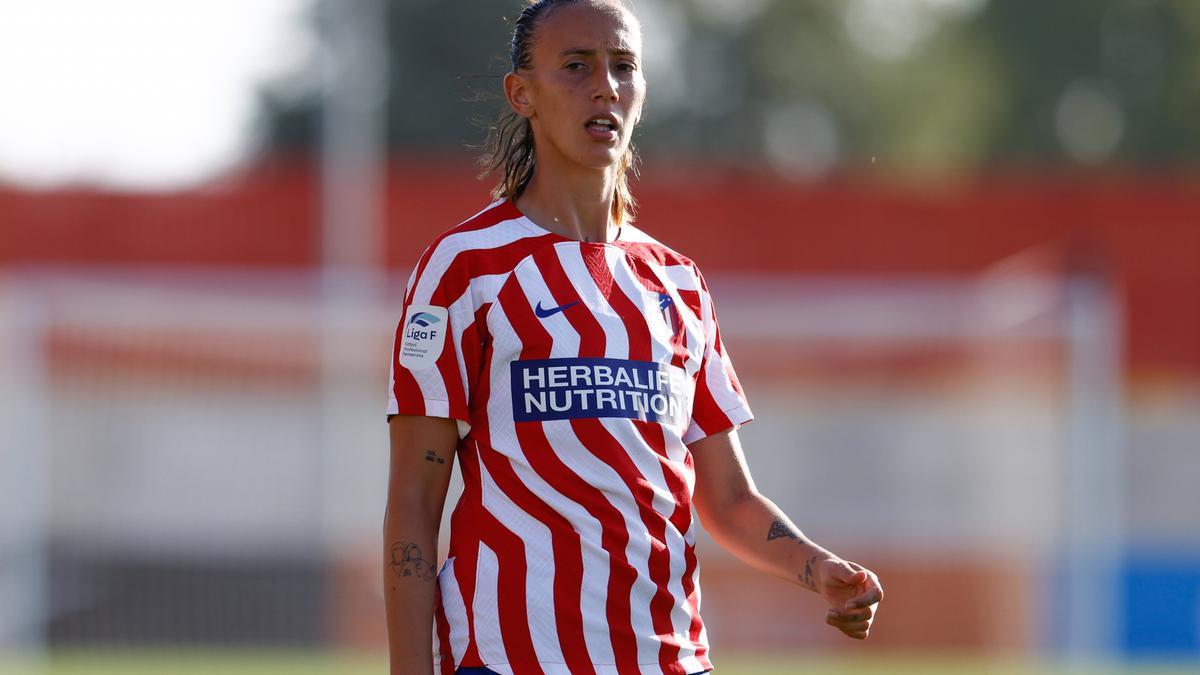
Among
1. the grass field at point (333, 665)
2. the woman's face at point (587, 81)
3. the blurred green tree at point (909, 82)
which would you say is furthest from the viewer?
the blurred green tree at point (909, 82)

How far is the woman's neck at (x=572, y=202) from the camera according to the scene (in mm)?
3570

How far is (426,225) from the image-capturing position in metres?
19.0

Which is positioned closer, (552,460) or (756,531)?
(552,460)

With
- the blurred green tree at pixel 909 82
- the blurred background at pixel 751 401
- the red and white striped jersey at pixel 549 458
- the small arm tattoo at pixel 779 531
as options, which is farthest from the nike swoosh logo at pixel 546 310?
the blurred green tree at pixel 909 82

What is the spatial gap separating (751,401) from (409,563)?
12617mm

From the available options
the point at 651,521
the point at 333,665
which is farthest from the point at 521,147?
the point at 333,665

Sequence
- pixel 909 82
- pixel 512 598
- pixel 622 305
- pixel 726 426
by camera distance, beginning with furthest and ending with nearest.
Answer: pixel 909 82
pixel 726 426
pixel 622 305
pixel 512 598

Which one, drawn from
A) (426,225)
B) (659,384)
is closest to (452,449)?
(659,384)

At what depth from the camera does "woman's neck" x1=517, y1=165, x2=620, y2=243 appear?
357 cm

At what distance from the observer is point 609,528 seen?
3.34 meters

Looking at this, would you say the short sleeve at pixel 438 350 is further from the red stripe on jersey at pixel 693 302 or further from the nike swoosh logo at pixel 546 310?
the red stripe on jersey at pixel 693 302

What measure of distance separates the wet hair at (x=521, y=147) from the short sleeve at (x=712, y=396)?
0.26 m

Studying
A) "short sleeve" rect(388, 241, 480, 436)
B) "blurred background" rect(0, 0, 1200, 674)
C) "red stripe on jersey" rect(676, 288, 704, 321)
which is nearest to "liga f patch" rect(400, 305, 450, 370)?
"short sleeve" rect(388, 241, 480, 436)

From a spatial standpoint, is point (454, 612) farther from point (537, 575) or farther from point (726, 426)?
point (726, 426)
